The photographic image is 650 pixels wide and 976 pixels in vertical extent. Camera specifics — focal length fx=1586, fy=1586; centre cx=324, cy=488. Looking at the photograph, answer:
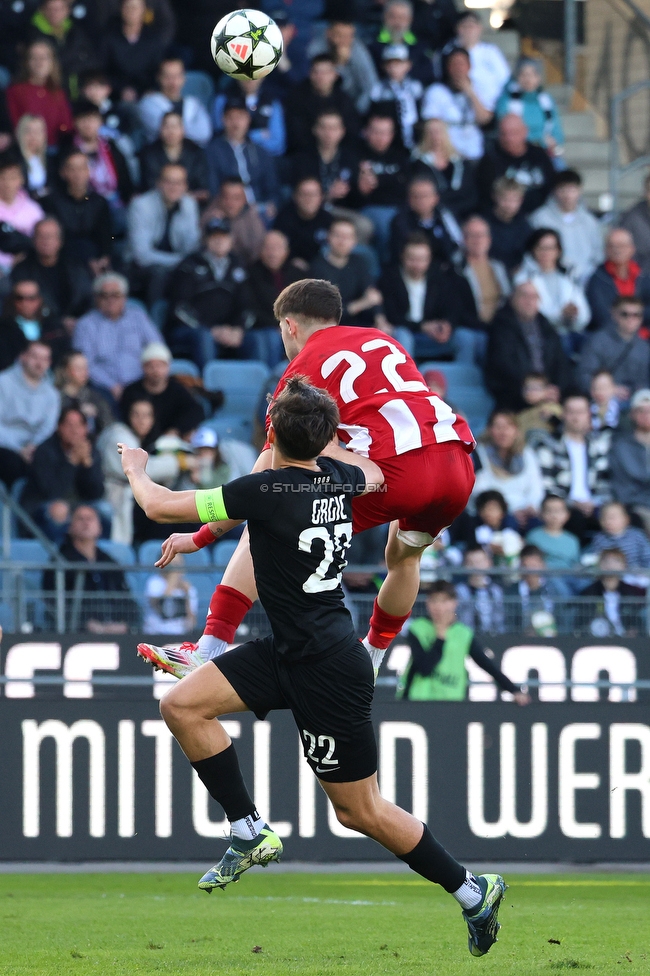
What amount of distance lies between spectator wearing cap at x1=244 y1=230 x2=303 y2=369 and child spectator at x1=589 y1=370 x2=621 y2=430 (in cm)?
270

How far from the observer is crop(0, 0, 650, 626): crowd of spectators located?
40.7 ft

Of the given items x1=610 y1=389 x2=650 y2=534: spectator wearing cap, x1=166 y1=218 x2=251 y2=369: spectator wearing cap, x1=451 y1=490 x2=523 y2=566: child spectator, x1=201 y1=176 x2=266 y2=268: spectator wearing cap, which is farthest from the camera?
x1=201 y1=176 x2=266 y2=268: spectator wearing cap

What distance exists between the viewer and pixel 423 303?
14070 mm

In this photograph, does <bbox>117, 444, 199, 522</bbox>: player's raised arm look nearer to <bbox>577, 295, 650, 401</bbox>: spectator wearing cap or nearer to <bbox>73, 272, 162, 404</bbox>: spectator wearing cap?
<bbox>73, 272, 162, 404</bbox>: spectator wearing cap

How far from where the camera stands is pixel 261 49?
29.7ft

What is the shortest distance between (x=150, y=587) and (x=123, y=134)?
5068 millimetres

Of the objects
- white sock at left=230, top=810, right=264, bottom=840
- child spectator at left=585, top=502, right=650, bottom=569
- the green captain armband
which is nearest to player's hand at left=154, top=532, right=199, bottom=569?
the green captain armband

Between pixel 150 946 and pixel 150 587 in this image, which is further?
pixel 150 587

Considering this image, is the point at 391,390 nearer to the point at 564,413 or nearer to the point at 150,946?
the point at 150,946

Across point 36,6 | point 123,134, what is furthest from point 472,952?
point 36,6

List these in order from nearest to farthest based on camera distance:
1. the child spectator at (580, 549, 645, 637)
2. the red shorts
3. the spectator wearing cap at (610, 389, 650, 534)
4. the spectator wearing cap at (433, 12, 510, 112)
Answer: the red shorts → the child spectator at (580, 549, 645, 637) → the spectator wearing cap at (610, 389, 650, 534) → the spectator wearing cap at (433, 12, 510, 112)

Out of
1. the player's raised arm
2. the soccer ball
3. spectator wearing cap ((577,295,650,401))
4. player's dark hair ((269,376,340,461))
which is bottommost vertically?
spectator wearing cap ((577,295,650,401))

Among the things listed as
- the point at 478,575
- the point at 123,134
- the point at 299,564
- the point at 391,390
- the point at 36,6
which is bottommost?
the point at 478,575

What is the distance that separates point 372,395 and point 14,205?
7.82m
